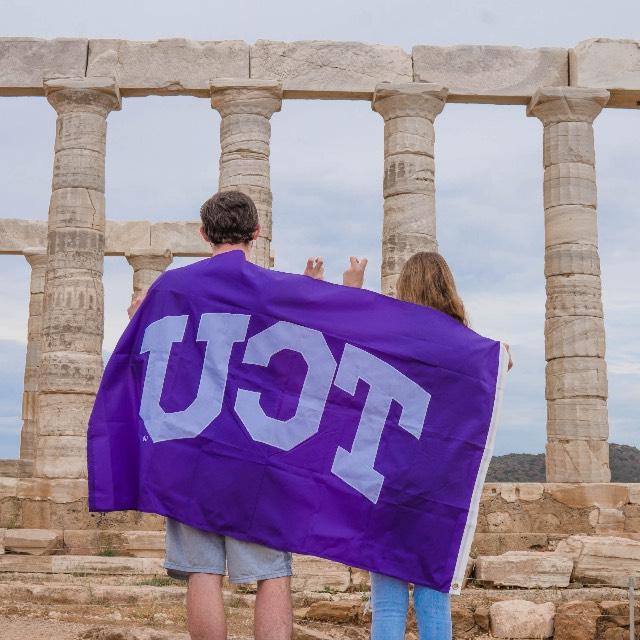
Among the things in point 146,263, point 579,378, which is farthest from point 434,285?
point 146,263

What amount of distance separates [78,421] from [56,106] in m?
4.75

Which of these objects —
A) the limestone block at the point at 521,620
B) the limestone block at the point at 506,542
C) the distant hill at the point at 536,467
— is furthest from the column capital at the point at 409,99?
the distant hill at the point at 536,467

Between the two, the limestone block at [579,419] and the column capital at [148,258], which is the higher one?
the column capital at [148,258]

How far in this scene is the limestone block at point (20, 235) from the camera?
2262 centimetres

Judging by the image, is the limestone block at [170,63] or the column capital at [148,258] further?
the column capital at [148,258]

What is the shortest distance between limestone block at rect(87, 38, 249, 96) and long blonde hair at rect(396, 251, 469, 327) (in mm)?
11685

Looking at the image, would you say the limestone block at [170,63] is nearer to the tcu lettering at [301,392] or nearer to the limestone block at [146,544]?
the limestone block at [146,544]

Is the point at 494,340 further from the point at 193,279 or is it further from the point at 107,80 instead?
the point at 107,80

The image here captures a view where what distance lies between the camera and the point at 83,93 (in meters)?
15.0

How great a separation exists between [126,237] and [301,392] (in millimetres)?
18696

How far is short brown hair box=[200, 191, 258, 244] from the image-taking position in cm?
362

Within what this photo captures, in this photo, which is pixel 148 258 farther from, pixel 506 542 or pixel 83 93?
pixel 506 542

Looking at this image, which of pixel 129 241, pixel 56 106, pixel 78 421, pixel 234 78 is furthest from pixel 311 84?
pixel 129 241

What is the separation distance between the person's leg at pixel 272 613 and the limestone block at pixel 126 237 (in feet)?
61.7
